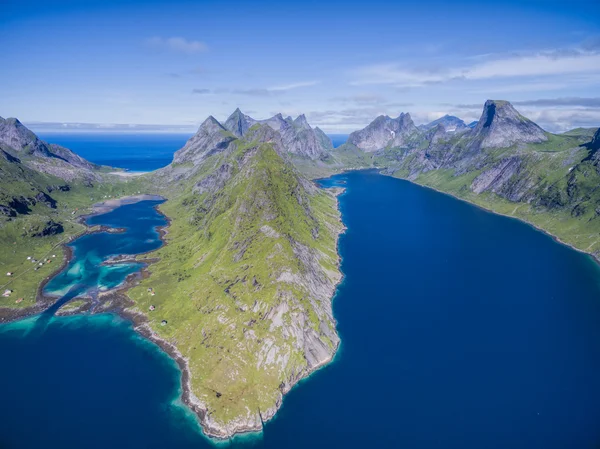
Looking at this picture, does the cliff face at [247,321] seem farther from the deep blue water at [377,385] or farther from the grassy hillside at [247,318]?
the deep blue water at [377,385]

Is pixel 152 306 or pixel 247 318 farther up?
pixel 247 318

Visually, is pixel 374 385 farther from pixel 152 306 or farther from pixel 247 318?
pixel 152 306

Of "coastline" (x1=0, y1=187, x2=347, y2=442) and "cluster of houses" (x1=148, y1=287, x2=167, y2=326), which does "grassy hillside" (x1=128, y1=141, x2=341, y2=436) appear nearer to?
"coastline" (x1=0, y1=187, x2=347, y2=442)

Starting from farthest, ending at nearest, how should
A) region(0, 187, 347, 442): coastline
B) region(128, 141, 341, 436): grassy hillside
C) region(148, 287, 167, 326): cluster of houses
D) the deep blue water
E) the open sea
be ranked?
region(148, 287, 167, 326): cluster of houses, region(128, 141, 341, 436): grassy hillside, region(0, 187, 347, 442): coastline, the deep blue water, the open sea

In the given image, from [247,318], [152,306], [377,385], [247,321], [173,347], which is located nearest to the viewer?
[377,385]

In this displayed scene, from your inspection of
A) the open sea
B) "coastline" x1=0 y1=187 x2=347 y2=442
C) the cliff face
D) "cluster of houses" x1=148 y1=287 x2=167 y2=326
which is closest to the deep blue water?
the open sea

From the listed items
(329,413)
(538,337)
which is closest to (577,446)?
(538,337)

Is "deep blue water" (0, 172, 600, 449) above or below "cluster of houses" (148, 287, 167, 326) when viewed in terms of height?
below

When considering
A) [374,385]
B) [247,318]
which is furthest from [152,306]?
[374,385]

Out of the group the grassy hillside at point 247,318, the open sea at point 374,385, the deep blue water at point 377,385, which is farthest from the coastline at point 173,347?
the deep blue water at point 377,385

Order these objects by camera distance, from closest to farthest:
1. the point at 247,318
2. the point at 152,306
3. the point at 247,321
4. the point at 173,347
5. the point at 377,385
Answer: the point at 377,385, the point at 247,321, the point at 247,318, the point at 173,347, the point at 152,306
